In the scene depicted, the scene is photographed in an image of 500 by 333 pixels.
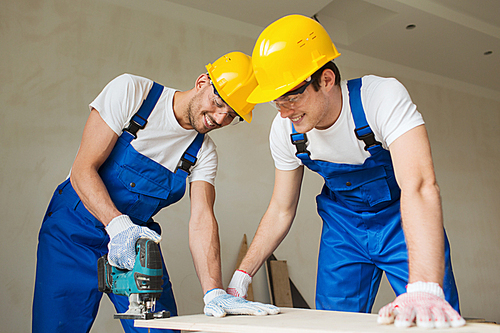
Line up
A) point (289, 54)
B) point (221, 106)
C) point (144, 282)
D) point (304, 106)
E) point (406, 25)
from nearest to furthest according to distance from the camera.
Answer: point (144, 282) < point (289, 54) < point (304, 106) < point (221, 106) < point (406, 25)

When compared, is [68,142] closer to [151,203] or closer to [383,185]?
[151,203]

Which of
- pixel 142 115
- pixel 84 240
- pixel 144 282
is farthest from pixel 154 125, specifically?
pixel 144 282

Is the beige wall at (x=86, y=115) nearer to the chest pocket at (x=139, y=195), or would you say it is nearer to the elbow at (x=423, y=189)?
the chest pocket at (x=139, y=195)

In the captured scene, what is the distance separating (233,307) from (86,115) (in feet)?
8.48

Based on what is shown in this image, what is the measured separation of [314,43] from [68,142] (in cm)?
257

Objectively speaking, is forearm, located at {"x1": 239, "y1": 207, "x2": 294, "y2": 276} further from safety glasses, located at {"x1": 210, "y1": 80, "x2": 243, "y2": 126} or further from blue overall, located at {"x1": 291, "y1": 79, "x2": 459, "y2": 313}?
Result: safety glasses, located at {"x1": 210, "y1": 80, "x2": 243, "y2": 126}

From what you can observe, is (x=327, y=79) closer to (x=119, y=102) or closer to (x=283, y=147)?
(x=283, y=147)

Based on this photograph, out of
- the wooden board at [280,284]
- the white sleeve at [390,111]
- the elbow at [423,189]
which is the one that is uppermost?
the white sleeve at [390,111]

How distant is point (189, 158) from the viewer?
2.14 meters

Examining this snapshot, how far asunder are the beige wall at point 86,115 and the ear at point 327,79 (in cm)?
244

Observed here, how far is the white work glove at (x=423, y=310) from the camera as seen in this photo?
0.97 meters

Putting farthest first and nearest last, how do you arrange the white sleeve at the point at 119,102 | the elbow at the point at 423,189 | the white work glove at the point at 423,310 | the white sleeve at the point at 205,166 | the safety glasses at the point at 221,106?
the white sleeve at the point at 205,166
the safety glasses at the point at 221,106
the white sleeve at the point at 119,102
the elbow at the point at 423,189
the white work glove at the point at 423,310

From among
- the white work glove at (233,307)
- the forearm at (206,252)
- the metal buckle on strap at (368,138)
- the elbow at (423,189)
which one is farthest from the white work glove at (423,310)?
the forearm at (206,252)

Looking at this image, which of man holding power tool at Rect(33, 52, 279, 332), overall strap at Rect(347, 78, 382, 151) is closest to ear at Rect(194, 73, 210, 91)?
man holding power tool at Rect(33, 52, 279, 332)
